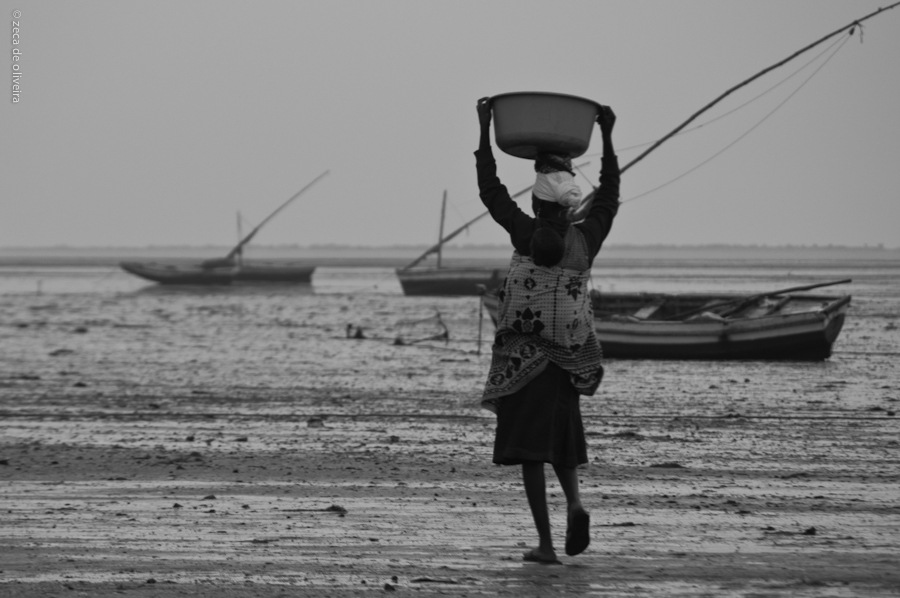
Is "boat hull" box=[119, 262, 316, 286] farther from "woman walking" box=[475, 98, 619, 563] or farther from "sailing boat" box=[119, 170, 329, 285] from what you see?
"woman walking" box=[475, 98, 619, 563]

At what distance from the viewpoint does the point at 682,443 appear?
7902mm

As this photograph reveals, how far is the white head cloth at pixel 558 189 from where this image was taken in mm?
4535

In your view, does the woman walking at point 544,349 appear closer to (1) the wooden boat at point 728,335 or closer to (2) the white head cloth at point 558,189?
(2) the white head cloth at point 558,189

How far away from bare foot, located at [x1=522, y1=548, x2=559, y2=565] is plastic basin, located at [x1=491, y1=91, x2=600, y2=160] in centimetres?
167

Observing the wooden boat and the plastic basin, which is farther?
the wooden boat

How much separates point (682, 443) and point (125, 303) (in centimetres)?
2819

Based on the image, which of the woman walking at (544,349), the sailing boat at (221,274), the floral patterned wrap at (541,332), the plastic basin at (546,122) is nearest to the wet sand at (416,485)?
the woman walking at (544,349)

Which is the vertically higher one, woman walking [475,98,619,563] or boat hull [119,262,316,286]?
woman walking [475,98,619,563]

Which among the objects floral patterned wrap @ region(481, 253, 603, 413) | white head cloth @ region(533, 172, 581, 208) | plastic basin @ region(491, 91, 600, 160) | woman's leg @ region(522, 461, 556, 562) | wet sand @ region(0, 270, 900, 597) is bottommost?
wet sand @ region(0, 270, 900, 597)

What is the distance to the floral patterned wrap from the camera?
4.56 metres

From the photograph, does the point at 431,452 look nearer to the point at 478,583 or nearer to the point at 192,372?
the point at 478,583

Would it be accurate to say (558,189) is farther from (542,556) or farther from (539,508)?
(542,556)

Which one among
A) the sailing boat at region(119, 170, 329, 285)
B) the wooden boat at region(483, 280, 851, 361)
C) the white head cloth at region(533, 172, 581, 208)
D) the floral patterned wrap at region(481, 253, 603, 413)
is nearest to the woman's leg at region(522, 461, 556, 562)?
the floral patterned wrap at region(481, 253, 603, 413)

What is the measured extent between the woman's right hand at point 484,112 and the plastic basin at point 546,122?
0.18 feet
